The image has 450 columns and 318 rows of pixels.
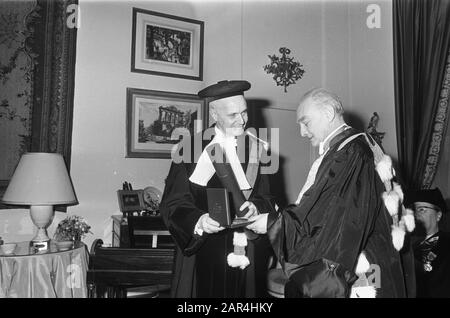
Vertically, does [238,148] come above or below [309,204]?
above

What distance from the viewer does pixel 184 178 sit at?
202 centimetres

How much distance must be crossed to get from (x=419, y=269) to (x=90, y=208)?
2.73m

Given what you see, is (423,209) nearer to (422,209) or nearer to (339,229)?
(422,209)

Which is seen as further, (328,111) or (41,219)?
(41,219)

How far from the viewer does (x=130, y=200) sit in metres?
3.47

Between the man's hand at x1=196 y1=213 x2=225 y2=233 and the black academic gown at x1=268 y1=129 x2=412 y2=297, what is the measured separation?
0.75ft

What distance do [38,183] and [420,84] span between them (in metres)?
3.46

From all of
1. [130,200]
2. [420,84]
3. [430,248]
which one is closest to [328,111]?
[430,248]

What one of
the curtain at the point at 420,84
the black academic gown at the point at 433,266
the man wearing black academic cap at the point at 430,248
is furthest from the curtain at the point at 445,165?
the black academic gown at the point at 433,266

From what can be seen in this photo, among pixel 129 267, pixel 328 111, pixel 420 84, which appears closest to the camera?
pixel 328 111

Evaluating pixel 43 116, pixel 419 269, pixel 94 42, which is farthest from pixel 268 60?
pixel 419 269

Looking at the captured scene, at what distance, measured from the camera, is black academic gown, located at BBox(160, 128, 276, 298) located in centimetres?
190

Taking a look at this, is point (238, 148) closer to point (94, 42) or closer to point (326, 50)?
point (94, 42)

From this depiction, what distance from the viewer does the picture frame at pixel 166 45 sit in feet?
12.3
